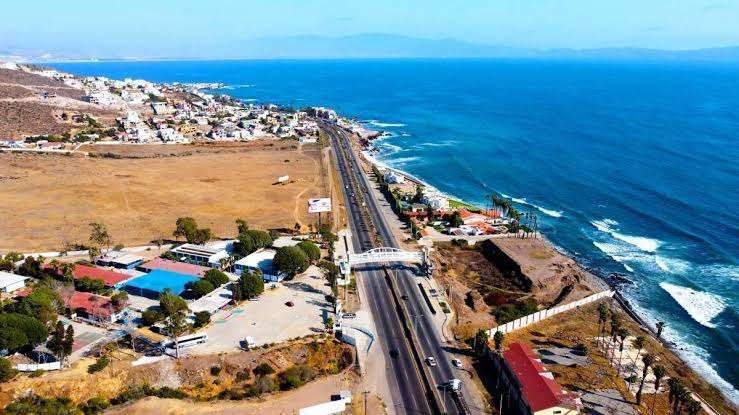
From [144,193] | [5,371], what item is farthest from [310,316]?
[144,193]

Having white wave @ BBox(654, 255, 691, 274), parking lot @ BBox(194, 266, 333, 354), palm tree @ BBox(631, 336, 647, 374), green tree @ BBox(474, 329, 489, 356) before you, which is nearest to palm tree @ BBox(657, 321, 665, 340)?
palm tree @ BBox(631, 336, 647, 374)

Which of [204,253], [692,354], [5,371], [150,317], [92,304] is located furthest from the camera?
[204,253]

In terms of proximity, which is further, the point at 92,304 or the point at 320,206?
the point at 320,206

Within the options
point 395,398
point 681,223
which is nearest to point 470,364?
point 395,398

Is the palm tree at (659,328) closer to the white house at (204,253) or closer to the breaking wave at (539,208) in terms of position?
the breaking wave at (539,208)

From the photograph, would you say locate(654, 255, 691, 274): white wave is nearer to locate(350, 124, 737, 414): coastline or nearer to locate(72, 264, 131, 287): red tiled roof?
locate(350, 124, 737, 414): coastline

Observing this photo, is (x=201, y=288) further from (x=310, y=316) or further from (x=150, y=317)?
(x=310, y=316)
